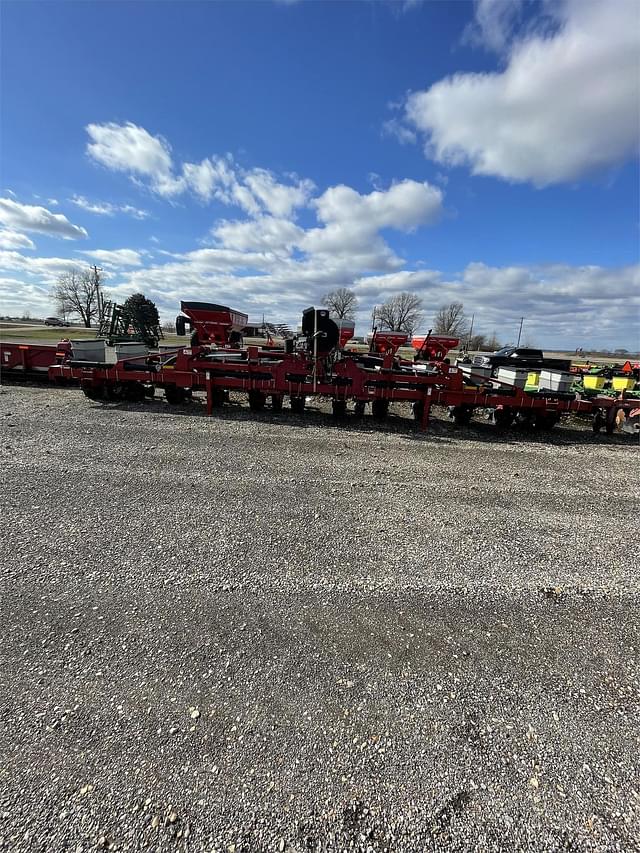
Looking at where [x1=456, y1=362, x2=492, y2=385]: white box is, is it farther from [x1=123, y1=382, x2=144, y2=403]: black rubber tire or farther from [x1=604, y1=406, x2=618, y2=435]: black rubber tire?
[x1=123, y1=382, x2=144, y2=403]: black rubber tire

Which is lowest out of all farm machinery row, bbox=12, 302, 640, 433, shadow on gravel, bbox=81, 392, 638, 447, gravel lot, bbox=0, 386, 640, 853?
gravel lot, bbox=0, 386, 640, 853

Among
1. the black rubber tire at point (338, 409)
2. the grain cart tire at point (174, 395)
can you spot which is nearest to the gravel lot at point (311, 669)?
the black rubber tire at point (338, 409)

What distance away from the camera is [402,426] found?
8492mm

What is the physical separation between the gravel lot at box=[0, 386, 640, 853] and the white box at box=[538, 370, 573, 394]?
4.09 meters

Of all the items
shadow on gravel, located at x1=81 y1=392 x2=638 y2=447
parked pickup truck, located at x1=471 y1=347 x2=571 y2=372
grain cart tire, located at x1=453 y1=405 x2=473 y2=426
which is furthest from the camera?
parked pickup truck, located at x1=471 y1=347 x2=571 y2=372

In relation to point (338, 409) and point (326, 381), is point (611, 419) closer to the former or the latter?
point (338, 409)

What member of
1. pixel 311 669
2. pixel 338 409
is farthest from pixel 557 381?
pixel 311 669

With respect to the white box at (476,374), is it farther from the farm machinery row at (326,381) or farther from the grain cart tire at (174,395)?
the grain cart tire at (174,395)

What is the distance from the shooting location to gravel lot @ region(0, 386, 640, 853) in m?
1.62

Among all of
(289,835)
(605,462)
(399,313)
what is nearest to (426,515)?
(289,835)

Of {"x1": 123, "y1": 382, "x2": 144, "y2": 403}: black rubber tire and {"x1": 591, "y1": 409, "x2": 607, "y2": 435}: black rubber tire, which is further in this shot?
{"x1": 123, "y1": 382, "x2": 144, "y2": 403}: black rubber tire

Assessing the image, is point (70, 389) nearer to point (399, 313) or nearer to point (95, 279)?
point (399, 313)

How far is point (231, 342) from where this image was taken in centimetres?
1228

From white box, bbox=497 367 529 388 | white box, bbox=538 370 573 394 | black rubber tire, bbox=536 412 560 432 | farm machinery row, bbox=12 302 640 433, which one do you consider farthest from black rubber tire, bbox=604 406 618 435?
white box, bbox=497 367 529 388
